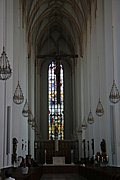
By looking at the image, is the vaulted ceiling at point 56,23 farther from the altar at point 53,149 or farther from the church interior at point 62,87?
the altar at point 53,149

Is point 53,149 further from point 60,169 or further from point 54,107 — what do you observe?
point 60,169

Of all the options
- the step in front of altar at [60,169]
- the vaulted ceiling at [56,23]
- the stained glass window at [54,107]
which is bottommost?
the step in front of altar at [60,169]

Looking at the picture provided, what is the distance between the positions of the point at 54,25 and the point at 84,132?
13284mm

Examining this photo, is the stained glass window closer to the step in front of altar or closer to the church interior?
the church interior

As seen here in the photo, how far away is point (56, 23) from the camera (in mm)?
40188

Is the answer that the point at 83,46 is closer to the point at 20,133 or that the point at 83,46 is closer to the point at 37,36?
the point at 37,36

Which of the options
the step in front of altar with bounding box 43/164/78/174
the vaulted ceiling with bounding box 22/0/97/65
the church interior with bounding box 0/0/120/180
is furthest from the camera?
the vaulted ceiling with bounding box 22/0/97/65

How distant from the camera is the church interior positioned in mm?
19156

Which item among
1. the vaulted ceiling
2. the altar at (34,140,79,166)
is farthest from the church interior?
the altar at (34,140,79,166)

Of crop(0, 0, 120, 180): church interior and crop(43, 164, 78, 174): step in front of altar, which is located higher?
crop(0, 0, 120, 180): church interior

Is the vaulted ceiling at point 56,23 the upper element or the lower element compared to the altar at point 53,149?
upper

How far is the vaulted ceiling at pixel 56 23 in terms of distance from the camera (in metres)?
31.7

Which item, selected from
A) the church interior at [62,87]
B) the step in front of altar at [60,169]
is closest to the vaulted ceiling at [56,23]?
the church interior at [62,87]

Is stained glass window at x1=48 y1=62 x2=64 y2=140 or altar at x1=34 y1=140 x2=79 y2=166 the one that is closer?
altar at x1=34 y1=140 x2=79 y2=166
